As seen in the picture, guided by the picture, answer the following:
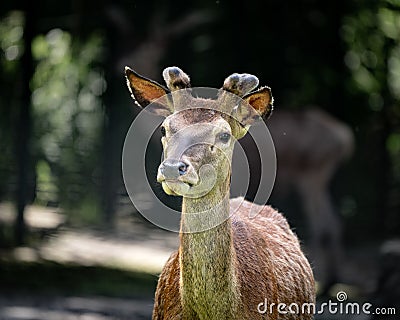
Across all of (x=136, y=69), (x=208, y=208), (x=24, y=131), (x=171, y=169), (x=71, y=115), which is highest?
(x=136, y=69)

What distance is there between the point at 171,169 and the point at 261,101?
2.53ft

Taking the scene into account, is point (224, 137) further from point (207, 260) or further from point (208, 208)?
point (207, 260)

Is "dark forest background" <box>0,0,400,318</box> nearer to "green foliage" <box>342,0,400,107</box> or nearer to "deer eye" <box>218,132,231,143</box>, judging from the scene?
"green foliage" <box>342,0,400,107</box>

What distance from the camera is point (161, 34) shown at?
8.73 meters

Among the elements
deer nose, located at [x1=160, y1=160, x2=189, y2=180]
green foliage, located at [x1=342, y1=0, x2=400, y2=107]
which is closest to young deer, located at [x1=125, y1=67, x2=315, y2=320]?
deer nose, located at [x1=160, y1=160, x2=189, y2=180]

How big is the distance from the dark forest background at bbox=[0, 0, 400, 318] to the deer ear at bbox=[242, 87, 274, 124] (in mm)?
4344

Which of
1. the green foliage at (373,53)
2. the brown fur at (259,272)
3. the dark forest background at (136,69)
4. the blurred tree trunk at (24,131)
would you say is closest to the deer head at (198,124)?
the brown fur at (259,272)

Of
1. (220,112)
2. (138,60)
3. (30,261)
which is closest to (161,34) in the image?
(138,60)

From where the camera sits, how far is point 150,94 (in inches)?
165

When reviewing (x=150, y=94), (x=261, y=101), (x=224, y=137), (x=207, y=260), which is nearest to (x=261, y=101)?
(x=261, y=101)

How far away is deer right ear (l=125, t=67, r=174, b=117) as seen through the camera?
13.6 feet

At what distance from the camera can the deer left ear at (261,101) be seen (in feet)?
13.4

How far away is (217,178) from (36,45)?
5306mm

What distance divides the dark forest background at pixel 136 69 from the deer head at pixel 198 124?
432cm
